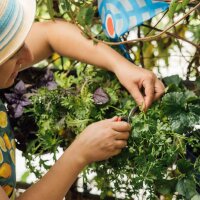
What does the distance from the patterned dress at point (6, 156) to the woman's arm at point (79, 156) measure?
85 millimetres

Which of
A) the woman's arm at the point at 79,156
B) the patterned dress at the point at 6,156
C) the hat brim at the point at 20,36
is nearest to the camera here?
the hat brim at the point at 20,36

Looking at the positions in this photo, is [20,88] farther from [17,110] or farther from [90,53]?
[90,53]

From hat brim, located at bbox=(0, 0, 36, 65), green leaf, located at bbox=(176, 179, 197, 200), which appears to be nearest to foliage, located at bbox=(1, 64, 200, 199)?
green leaf, located at bbox=(176, 179, 197, 200)

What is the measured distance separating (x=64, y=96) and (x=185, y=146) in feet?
1.11

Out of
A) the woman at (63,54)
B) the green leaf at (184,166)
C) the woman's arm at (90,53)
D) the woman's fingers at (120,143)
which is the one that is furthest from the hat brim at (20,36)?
the green leaf at (184,166)

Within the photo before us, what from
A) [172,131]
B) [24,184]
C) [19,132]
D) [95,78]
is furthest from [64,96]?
[24,184]

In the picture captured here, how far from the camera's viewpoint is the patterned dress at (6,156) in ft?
4.23

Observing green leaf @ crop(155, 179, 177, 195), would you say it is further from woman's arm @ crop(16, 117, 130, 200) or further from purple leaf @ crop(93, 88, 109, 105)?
purple leaf @ crop(93, 88, 109, 105)

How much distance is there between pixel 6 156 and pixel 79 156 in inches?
8.4

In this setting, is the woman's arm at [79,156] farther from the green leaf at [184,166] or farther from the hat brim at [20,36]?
the hat brim at [20,36]

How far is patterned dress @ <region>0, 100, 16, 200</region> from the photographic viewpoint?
4.23ft

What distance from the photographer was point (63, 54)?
1.40m

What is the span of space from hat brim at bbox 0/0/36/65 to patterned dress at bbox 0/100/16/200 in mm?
308

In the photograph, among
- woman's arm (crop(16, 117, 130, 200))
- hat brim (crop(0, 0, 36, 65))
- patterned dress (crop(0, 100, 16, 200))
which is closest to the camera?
hat brim (crop(0, 0, 36, 65))
